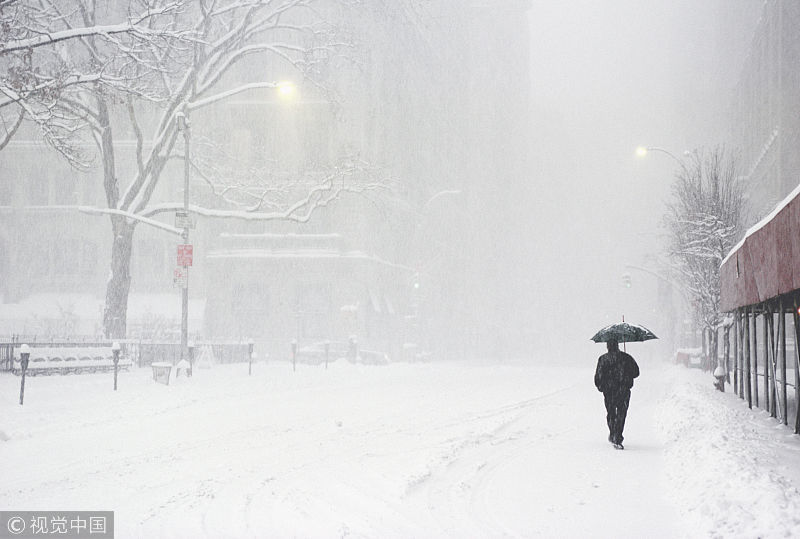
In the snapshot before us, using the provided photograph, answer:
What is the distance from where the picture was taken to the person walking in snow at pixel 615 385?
13.6 meters

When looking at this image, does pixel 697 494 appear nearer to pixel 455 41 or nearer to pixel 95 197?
pixel 95 197

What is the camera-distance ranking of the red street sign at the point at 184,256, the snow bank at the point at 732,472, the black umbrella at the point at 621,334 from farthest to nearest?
the red street sign at the point at 184,256, the black umbrella at the point at 621,334, the snow bank at the point at 732,472

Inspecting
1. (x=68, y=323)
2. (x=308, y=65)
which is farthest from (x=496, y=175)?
(x=308, y=65)

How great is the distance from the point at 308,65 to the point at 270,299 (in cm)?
2297

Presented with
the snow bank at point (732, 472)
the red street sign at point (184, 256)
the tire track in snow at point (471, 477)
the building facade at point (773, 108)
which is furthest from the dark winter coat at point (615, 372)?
the building facade at point (773, 108)

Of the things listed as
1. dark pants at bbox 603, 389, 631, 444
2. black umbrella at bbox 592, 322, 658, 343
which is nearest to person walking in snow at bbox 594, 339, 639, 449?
dark pants at bbox 603, 389, 631, 444

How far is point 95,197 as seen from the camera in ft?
175

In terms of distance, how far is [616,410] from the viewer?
13.8 m

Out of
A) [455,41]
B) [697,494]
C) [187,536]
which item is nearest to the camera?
[187,536]

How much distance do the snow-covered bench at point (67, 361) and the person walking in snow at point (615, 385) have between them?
1398 cm

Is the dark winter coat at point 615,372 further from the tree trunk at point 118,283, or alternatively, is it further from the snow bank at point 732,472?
the tree trunk at point 118,283

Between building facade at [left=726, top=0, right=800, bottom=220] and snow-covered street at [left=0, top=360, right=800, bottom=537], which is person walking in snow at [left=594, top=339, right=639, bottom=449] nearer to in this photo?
snow-covered street at [left=0, top=360, right=800, bottom=537]

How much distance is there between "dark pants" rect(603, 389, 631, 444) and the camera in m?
13.5

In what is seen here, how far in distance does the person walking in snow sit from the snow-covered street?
1.92 feet
